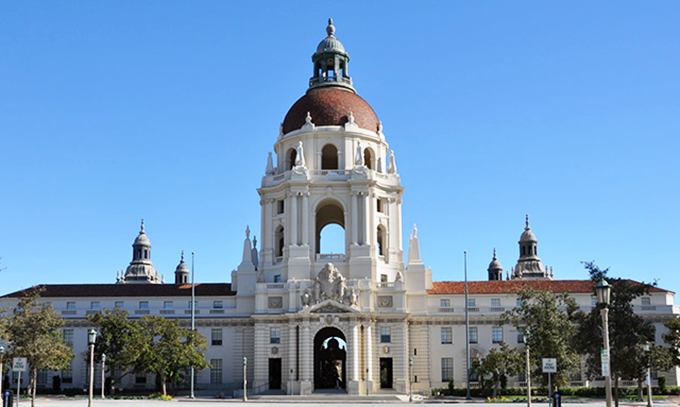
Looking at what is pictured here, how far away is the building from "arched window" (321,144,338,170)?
0.81 feet

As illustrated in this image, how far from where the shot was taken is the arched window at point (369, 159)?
98.9m

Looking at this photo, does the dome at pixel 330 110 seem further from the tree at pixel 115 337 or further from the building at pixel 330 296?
the tree at pixel 115 337

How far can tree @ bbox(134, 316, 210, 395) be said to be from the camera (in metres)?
82.4

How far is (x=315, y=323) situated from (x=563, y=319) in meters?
27.3

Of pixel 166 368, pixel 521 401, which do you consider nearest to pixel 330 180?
pixel 166 368

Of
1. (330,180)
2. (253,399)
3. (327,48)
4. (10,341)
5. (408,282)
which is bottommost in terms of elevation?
(253,399)

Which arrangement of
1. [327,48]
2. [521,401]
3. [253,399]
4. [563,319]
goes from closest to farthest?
[563,319], [521,401], [253,399], [327,48]

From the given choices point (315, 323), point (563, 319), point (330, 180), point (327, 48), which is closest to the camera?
point (563, 319)

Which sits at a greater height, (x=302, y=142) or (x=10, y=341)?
(x=302, y=142)

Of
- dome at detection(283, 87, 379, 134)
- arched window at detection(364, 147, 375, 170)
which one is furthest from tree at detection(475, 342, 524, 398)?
dome at detection(283, 87, 379, 134)

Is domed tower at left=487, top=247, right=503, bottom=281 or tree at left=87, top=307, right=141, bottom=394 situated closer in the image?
tree at left=87, top=307, right=141, bottom=394

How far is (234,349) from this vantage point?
9269 centimetres

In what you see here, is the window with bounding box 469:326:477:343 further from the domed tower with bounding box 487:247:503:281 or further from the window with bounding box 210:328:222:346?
the domed tower with bounding box 487:247:503:281

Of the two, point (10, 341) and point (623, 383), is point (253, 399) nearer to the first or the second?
point (10, 341)
